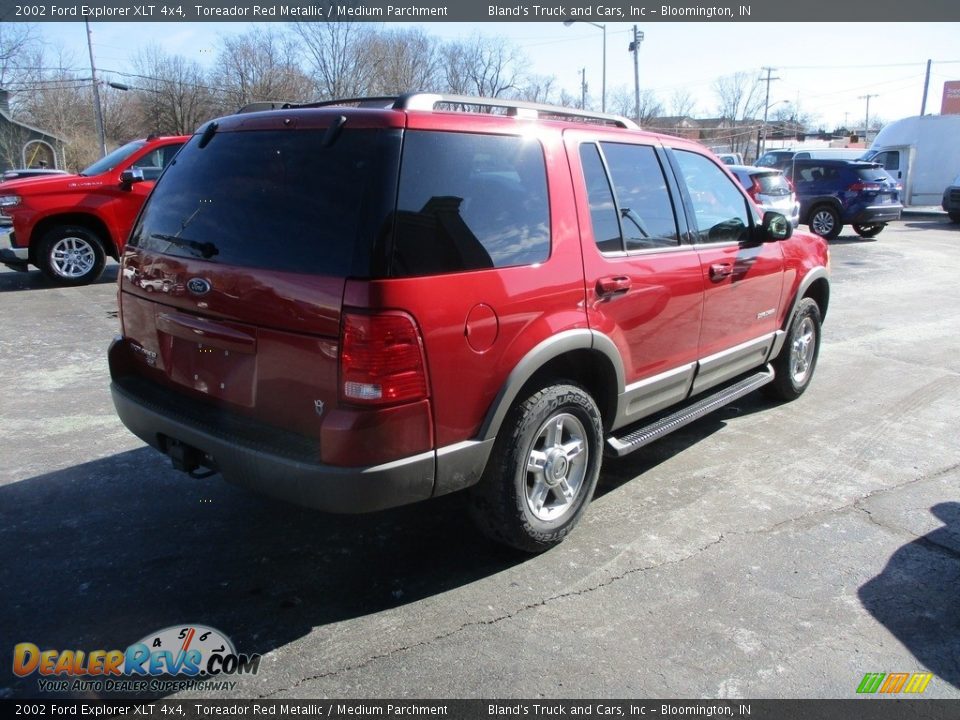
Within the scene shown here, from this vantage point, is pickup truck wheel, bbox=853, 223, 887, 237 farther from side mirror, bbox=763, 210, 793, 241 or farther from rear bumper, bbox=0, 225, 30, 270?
rear bumper, bbox=0, 225, 30, 270

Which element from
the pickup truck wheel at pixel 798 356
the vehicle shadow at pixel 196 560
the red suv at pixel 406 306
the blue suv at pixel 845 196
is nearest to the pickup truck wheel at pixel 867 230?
the blue suv at pixel 845 196

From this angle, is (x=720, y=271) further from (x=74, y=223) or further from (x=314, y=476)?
Result: (x=74, y=223)

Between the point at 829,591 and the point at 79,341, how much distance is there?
670 cm

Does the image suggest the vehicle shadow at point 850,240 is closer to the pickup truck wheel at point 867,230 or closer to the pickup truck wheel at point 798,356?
the pickup truck wheel at point 867,230

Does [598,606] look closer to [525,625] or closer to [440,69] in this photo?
[525,625]

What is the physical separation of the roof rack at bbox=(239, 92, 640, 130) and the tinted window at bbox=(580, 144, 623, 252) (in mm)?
304

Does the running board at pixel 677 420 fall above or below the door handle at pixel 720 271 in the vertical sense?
below

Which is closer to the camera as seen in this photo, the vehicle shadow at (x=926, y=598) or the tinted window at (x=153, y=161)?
the vehicle shadow at (x=926, y=598)

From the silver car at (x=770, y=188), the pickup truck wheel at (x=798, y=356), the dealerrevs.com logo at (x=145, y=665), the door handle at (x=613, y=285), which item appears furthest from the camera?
the silver car at (x=770, y=188)

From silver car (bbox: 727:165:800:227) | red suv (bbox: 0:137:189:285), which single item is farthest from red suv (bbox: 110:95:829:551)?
silver car (bbox: 727:165:800:227)

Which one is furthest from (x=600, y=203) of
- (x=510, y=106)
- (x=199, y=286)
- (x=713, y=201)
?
(x=199, y=286)

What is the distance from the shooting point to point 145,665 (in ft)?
8.73

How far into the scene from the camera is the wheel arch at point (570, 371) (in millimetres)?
3000

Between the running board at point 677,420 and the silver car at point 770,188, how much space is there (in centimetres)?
1095
